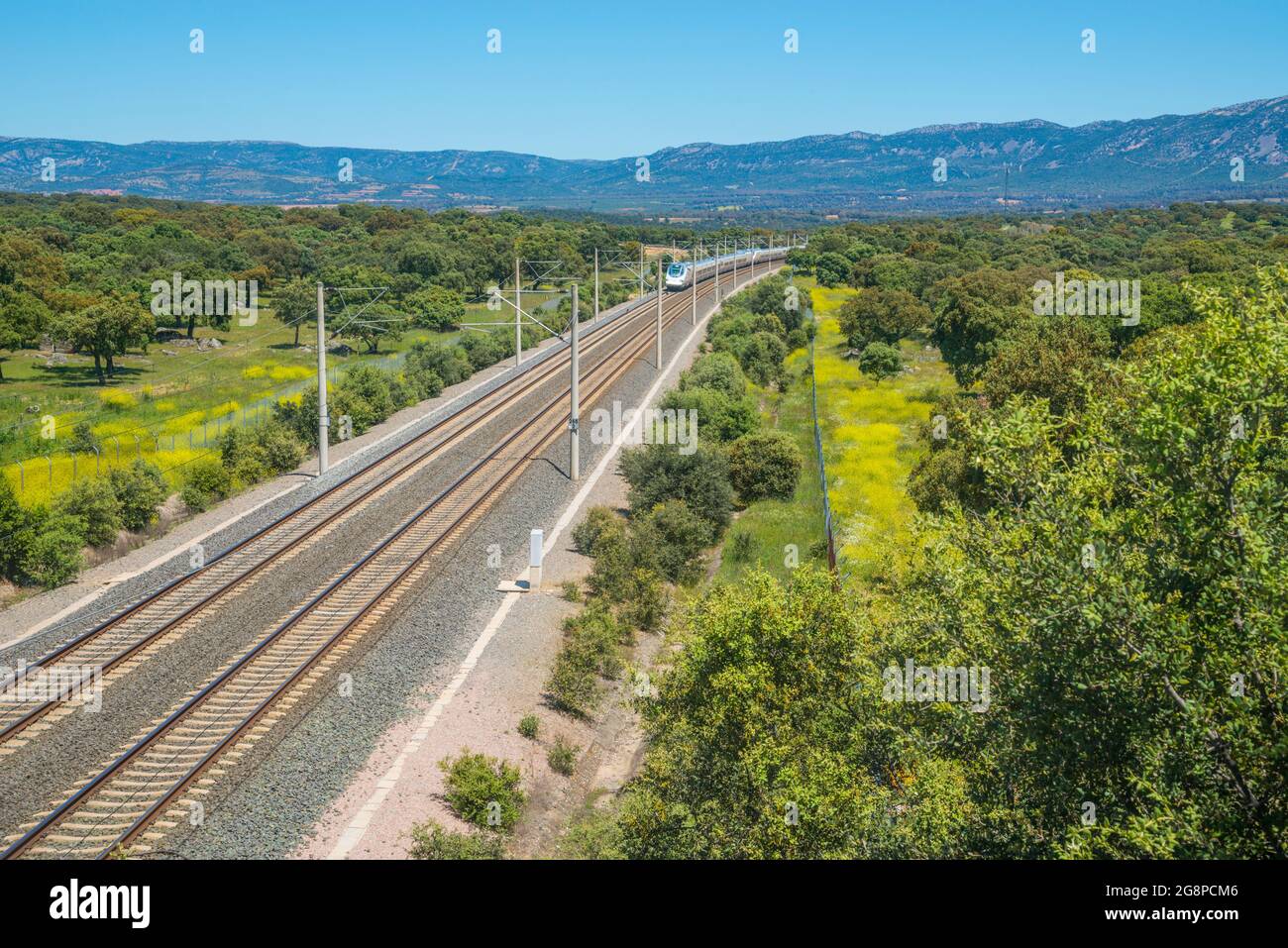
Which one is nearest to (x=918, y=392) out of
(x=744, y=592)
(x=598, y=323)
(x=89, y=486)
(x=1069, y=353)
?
(x=1069, y=353)

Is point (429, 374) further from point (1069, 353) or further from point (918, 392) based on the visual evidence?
point (1069, 353)

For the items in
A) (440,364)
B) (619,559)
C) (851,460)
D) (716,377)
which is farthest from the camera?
(440,364)

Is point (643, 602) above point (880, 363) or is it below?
below

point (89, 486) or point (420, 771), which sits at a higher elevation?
point (89, 486)

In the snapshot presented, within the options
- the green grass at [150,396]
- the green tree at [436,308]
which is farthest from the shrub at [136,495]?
the green tree at [436,308]

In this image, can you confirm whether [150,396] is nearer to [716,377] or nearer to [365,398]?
[365,398]

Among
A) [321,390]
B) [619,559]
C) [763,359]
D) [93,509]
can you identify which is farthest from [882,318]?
[93,509]
